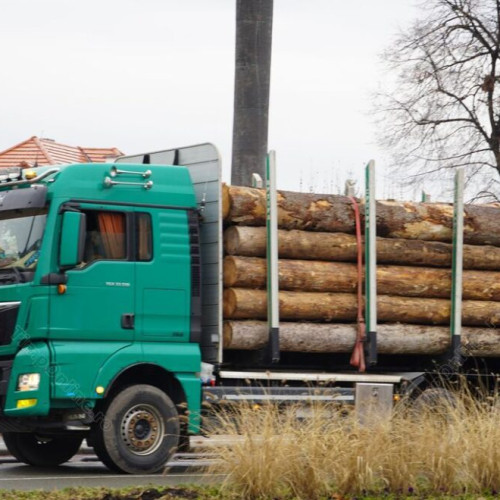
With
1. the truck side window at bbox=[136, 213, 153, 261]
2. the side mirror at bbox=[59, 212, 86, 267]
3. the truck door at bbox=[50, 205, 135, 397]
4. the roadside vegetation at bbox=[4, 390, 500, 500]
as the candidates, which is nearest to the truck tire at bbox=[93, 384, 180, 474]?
the truck door at bbox=[50, 205, 135, 397]

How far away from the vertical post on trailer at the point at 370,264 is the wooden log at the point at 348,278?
206 mm

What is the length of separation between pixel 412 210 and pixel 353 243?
985 mm

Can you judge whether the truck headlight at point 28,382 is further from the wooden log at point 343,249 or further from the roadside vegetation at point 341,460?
the wooden log at point 343,249

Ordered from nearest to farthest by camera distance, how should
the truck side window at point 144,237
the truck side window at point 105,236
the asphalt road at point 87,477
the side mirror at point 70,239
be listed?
1. the asphalt road at point 87,477
2. the side mirror at point 70,239
3. the truck side window at point 105,236
4. the truck side window at point 144,237

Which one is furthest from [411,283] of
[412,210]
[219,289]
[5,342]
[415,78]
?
[415,78]

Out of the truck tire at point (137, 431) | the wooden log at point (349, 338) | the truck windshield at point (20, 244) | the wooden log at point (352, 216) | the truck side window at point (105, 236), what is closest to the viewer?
the truck windshield at point (20, 244)

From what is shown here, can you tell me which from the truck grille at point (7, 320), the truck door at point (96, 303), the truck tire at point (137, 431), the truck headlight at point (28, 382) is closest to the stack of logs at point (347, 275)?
the truck tire at point (137, 431)

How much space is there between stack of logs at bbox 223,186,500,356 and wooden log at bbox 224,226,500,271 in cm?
1

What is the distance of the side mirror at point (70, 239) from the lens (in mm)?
13805

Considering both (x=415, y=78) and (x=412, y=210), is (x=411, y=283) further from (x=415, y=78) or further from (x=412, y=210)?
(x=415, y=78)

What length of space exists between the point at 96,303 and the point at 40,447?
8.05ft

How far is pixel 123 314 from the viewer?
14305 millimetres

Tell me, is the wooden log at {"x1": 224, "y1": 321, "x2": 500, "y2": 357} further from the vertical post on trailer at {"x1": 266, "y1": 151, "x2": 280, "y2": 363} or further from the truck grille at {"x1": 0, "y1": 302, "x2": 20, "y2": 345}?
the truck grille at {"x1": 0, "y1": 302, "x2": 20, "y2": 345}

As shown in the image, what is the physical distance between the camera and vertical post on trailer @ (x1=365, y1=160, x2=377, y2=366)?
1581 centimetres
